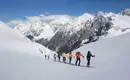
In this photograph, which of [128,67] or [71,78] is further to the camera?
[128,67]

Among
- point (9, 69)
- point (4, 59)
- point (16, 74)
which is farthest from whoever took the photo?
point (4, 59)

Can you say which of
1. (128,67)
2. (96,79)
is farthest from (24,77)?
(128,67)

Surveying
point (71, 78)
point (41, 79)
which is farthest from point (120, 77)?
point (41, 79)

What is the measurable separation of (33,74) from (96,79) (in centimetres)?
392

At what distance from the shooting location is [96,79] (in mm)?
16500

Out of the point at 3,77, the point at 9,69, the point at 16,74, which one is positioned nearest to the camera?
the point at 3,77

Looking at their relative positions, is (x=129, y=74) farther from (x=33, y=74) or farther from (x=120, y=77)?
(x=33, y=74)

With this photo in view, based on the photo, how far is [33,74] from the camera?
16.9 meters

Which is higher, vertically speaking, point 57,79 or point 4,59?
point 4,59

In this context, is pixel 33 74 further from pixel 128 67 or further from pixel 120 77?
pixel 128 67

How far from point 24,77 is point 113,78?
533 cm

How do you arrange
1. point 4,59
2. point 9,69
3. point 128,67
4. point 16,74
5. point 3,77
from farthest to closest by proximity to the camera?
1. point 4,59
2. point 128,67
3. point 9,69
4. point 16,74
5. point 3,77

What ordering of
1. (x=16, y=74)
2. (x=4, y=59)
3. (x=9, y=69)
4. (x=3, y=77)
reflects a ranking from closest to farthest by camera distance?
(x=3, y=77) → (x=16, y=74) → (x=9, y=69) → (x=4, y=59)

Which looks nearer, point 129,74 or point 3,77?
point 3,77
